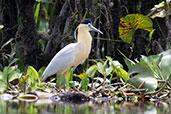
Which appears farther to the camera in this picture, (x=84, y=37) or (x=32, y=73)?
(x=84, y=37)

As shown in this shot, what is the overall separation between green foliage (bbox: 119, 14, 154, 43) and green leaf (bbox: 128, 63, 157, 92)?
3.54 feet

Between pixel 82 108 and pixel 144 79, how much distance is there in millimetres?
Result: 1338

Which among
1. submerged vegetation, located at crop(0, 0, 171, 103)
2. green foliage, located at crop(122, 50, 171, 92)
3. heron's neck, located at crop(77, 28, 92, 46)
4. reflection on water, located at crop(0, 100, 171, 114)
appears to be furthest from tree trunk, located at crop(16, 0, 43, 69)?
reflection on water, located at crop(0, 100, 171, 114)

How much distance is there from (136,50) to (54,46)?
5.42 feet

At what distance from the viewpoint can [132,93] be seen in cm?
497

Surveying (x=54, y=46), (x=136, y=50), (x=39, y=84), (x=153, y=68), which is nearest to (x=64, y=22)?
(x=54, y=46)

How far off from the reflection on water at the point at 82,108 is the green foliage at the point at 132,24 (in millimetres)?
1917

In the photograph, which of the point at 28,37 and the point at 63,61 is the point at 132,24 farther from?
the point at 28,37

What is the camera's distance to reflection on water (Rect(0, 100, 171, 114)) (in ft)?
12.3

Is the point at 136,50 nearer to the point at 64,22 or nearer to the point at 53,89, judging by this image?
the point at 64,22

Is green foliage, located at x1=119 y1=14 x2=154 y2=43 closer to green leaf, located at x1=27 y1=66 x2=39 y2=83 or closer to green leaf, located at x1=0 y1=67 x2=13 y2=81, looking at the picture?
green leaf, located at x1=27 y1=66 x2=39 y2=83

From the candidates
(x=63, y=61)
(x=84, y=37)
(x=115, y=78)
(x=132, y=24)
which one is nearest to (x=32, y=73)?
(x=63, y=61)

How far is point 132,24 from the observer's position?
20.3ft

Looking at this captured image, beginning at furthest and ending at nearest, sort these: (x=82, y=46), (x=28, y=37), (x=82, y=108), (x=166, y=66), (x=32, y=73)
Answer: (x=28, y=37) → (x=82, y=46) → (x=32, y=73) → (x=166, y=66) → (x=82, y=108)
